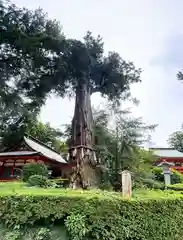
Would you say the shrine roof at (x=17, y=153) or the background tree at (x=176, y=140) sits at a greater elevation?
the background tree at (x=176, y=140)

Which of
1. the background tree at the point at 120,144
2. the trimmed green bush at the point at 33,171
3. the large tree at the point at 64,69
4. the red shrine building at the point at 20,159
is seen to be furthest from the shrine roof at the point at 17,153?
the background tree at the point at 120,144

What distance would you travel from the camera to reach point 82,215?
493 centimetres

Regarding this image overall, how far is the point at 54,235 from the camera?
4973mm

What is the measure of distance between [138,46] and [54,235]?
33.9 ft

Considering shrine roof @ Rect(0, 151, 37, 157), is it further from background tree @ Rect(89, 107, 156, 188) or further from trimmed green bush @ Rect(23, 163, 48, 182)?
background tree @ Rect(89, 107, 156, 188)

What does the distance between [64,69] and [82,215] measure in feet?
35.3

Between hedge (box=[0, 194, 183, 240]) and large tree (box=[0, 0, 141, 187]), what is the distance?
6.64 meters

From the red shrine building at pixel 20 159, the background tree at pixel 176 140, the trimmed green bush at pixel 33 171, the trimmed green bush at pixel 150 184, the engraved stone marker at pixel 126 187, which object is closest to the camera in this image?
the engraved stone marker at pixel 126 187

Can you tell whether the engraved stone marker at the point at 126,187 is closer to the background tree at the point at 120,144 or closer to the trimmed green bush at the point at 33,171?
the background tree at the point at 120,144

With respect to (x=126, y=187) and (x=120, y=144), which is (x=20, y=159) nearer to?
(x=120, y=144)

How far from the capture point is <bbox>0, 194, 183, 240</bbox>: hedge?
16.1ft

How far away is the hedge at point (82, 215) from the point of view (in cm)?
491

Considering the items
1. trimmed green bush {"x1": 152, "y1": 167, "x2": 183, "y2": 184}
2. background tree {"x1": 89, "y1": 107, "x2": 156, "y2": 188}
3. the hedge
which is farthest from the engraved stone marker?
trimmed green bush {"x1": 152, "y1": 167, "x2": 183, "y2": 184}

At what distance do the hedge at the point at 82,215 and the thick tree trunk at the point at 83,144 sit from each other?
21.7 ft
